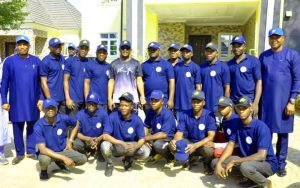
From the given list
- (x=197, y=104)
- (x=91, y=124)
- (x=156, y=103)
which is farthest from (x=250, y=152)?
(x=91, y=124)

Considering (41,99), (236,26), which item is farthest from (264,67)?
(236,26)

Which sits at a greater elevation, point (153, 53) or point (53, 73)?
point (153, 53)

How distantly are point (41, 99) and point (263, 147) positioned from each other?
356 centimetres

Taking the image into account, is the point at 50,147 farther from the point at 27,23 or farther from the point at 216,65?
the point at 27,23

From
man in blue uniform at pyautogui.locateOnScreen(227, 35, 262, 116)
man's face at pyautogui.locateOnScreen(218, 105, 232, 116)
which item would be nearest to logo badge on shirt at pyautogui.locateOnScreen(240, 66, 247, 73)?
man in blue uniform at pyautogui.locateOnScreen(227, 35, 262, 116)

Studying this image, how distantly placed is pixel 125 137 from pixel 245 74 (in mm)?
2019

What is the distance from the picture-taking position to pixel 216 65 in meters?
5.04

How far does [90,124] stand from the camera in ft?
16.8

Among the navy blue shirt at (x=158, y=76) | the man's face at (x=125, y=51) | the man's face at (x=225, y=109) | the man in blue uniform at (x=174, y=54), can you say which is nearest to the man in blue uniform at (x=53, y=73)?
the man's face at (x=125, y=51)

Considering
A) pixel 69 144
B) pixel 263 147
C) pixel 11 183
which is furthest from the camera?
pixel 69 144

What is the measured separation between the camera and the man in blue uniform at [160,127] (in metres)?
4.86

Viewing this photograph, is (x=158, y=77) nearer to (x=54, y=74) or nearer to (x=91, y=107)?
(x=91, y=107)

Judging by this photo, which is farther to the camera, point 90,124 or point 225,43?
point 225,43

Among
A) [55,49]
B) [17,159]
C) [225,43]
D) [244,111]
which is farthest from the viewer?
[225,43]
